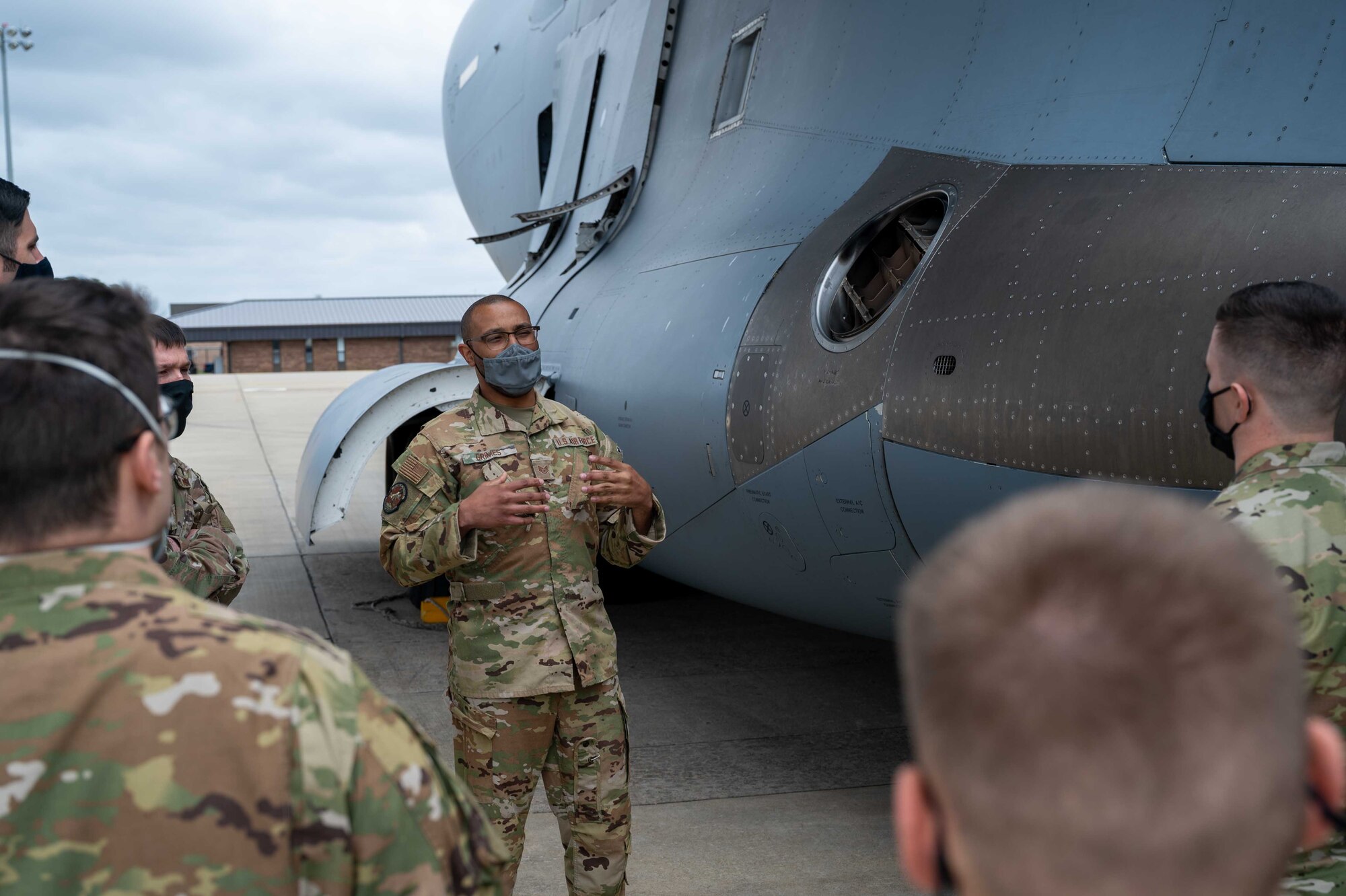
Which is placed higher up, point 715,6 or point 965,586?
point 715,6

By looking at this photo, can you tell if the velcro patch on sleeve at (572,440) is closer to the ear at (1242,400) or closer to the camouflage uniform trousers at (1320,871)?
the ear at (1242,400)

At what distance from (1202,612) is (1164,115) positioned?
11.4ft

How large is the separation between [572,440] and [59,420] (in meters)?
2.63

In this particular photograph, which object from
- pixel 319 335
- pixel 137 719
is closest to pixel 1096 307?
pixel 137 719

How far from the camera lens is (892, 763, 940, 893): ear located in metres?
1.01

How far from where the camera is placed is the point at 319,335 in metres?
53.2

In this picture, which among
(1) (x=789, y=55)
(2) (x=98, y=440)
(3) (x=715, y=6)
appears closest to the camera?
(2) (x=98, y=440)

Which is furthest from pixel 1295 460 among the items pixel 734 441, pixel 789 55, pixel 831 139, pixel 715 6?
pixel 715 6

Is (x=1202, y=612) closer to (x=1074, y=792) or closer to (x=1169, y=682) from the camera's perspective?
(x=1169, y=682)

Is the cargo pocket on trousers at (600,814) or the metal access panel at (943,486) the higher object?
the metal access panel at (943,486)

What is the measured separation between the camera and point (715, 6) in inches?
262

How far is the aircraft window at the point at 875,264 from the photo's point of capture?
4547mm

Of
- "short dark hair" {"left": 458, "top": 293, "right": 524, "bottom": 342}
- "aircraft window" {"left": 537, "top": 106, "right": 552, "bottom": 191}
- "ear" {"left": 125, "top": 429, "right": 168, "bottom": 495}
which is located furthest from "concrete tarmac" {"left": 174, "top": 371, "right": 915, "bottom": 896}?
A: "aircraft window" {"left": 537, "top": 106, "right": 552, "bottom": 191}

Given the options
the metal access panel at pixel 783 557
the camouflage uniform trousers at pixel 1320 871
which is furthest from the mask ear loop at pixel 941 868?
the metal access panel at pixel 783 557
